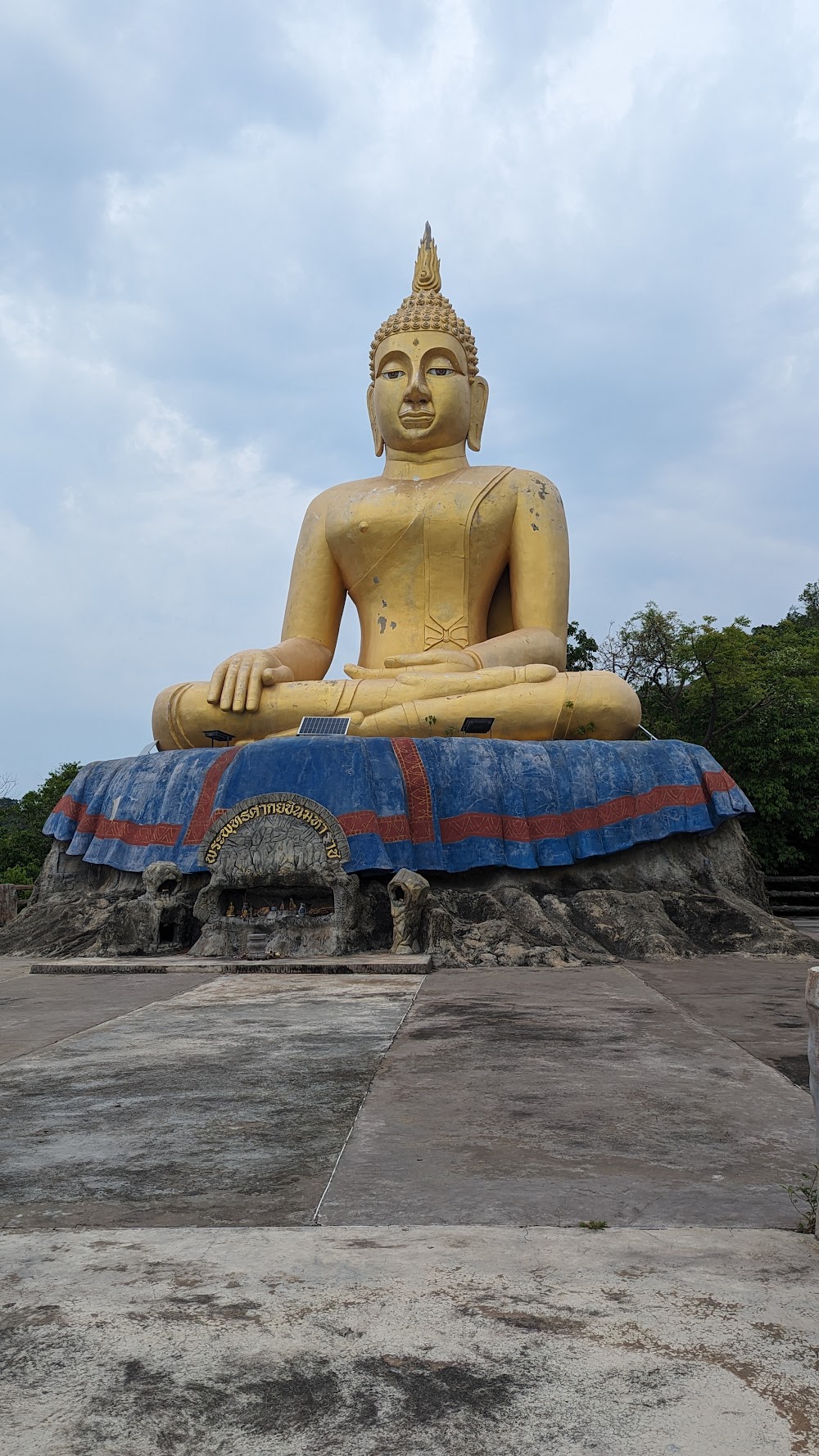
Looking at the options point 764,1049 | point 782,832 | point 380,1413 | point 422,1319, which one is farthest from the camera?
point 782,832

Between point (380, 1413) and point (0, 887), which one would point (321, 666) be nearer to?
point (0, 887)

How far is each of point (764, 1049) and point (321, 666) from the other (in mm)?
9241

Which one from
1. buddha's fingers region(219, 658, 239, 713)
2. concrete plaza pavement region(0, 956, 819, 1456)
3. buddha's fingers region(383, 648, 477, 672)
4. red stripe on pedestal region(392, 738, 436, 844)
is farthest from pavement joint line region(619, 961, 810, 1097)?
buddha's fingers region(219, 658, 239, 713)

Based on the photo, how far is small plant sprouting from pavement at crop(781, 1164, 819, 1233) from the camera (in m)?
2.01

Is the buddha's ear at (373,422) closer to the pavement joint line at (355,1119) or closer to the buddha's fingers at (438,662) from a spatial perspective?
the buddha's fingers at (438,662)

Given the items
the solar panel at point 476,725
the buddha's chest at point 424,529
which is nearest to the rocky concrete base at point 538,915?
the solar panel at point 476,725

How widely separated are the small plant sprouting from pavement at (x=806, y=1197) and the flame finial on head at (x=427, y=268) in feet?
40.8

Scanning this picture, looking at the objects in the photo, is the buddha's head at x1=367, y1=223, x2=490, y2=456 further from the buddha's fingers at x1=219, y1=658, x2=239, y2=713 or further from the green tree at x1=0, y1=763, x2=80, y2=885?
the green tree at x1=0, y1=763, x2=80, y2=885

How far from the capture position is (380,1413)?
1358 mm

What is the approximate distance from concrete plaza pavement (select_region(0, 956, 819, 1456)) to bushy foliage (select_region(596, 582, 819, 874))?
12.6 m

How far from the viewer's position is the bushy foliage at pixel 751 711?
52.7 ft

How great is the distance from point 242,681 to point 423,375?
164 inches

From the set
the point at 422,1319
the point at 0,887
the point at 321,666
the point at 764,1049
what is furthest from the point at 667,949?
the point at 0,887

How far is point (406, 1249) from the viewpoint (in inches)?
75.6
